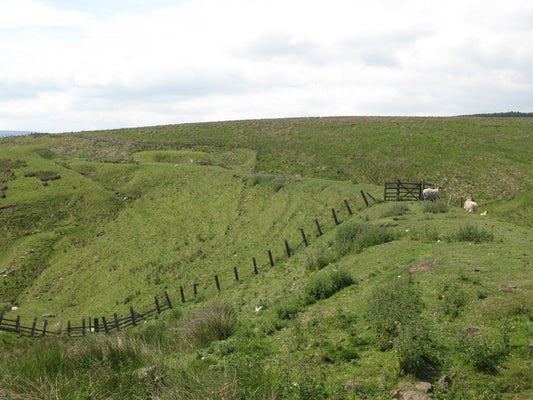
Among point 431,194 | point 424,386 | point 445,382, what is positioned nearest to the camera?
point 424,386

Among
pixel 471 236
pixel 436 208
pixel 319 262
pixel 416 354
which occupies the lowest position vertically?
pixel 319 262

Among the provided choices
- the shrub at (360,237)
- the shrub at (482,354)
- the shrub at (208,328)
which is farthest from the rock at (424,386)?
the shrub at (360,237)

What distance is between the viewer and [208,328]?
41.8ft

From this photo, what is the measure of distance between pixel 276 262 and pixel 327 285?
44.0 feet

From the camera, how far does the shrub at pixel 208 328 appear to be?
1246cm

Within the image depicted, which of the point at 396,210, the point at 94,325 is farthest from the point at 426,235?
the point at 94,325

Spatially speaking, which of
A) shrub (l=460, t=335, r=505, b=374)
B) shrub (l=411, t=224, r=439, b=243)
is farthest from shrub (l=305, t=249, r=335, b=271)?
shrub (l=460, t=335, r=505, b=374)

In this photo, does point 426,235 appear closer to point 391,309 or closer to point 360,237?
point 360,237

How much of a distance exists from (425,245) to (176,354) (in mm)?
12496

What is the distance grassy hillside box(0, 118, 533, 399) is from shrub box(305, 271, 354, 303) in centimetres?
5

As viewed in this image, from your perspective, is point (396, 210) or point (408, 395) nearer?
point (408, 395)

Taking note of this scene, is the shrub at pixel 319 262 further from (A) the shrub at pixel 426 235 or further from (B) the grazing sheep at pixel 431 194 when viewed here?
(B) the grazing sheep at pixel 431 194

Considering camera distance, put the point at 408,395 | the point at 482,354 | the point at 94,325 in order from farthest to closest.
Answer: the point at 94,325, the point at 482,354, the point at 408,395

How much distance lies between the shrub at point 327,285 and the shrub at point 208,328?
137 inches
